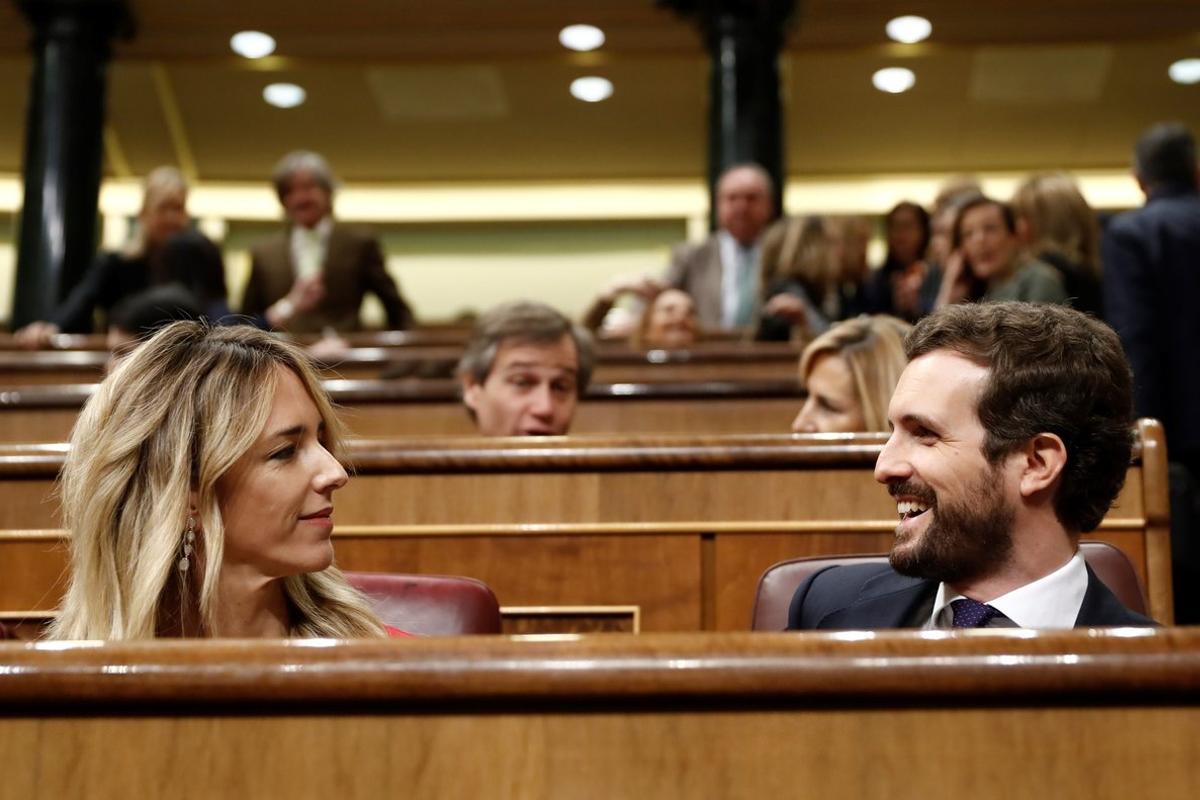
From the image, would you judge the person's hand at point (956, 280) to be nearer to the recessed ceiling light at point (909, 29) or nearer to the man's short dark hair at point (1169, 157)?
the man's short dark hair at point (1169, 157)

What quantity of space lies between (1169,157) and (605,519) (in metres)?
1.64

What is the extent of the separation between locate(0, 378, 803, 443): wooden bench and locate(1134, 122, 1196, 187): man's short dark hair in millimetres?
846

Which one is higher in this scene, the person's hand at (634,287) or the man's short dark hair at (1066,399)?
the person's hand at (634,287)

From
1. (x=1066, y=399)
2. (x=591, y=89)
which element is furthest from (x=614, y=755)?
(x=591, y=89)

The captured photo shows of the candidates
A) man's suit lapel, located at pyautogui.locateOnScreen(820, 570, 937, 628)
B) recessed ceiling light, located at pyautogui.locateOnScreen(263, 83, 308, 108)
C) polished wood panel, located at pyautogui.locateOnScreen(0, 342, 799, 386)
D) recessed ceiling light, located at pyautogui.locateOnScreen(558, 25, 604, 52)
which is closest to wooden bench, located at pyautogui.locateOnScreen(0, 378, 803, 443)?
polished wood panel, located at pyautogui.locateOnScreen(0, 342, 799, 386)

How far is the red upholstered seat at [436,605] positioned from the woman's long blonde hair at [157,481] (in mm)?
89

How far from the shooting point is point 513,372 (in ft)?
8.28

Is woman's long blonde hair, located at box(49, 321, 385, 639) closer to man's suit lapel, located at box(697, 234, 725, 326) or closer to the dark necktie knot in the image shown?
the dark necktie knot

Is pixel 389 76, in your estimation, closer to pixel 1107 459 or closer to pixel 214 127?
pixel 214 127

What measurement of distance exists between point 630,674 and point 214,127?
7.03m

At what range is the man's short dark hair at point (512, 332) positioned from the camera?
2.54m

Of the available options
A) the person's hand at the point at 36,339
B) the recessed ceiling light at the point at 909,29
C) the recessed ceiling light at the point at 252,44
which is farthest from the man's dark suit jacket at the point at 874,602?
the recessed ceiling light at the point at 252,44

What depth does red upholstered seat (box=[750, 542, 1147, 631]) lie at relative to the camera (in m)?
1.56

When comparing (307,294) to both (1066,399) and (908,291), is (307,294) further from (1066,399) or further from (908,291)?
(1066,399)
